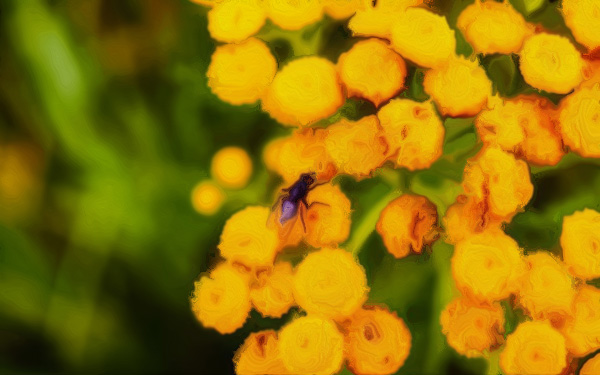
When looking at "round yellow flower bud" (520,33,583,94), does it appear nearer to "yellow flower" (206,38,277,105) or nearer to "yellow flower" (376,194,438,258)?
"yellow flower" (376,194,438,258)

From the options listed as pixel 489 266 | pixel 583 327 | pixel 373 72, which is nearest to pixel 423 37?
pixel 373 72

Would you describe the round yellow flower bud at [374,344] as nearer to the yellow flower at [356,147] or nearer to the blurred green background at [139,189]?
the blurred green background at [139,189]

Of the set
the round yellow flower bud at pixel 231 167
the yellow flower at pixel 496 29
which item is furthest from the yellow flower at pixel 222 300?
the yellow flower at pixel 496 29

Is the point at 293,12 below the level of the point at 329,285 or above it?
above

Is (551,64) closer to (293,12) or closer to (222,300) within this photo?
(293,12)

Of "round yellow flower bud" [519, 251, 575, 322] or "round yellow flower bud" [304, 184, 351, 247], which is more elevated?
"round yellow flower bud" [304, 184, 351, 247]

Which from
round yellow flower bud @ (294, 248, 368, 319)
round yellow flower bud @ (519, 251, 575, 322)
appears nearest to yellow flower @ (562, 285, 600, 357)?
round yellow flower bud @ (519, 251, 575, 322)

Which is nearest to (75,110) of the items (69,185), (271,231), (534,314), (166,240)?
(69,185)
